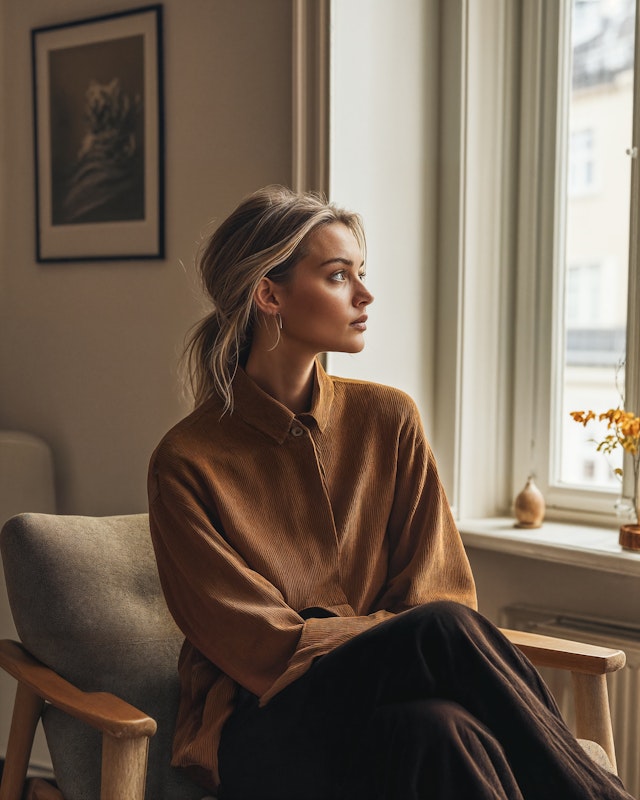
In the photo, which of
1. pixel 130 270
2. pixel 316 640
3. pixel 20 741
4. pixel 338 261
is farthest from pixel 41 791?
pixel 130 270

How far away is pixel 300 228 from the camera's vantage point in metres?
1.65

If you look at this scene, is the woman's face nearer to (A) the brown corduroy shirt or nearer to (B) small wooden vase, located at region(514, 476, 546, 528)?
(A) the brown corduroy shirt

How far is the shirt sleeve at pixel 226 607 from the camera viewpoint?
1.54 m

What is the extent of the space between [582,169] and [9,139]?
1469 millimetres

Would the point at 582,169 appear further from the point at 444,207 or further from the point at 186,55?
the point at 186,55

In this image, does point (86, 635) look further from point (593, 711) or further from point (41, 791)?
point (593, 711)

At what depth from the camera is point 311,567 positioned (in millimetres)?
1667

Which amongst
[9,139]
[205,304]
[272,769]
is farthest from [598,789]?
[9,139]

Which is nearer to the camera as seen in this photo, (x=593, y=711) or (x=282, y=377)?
(x=593, y=711)

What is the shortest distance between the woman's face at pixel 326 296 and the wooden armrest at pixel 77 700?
26.2 inches

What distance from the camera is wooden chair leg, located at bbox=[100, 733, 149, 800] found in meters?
1.36

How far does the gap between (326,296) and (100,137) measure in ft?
3.44

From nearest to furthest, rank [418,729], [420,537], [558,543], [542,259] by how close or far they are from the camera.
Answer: [418,729]
[420,537]
[558,543]
[542,259]

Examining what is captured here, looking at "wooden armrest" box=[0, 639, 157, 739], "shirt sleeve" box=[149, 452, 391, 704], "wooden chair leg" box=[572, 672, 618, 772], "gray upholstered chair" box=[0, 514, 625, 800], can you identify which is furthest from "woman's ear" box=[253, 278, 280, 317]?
"wooden chair leg" box=[572, 672, 618, 772]
